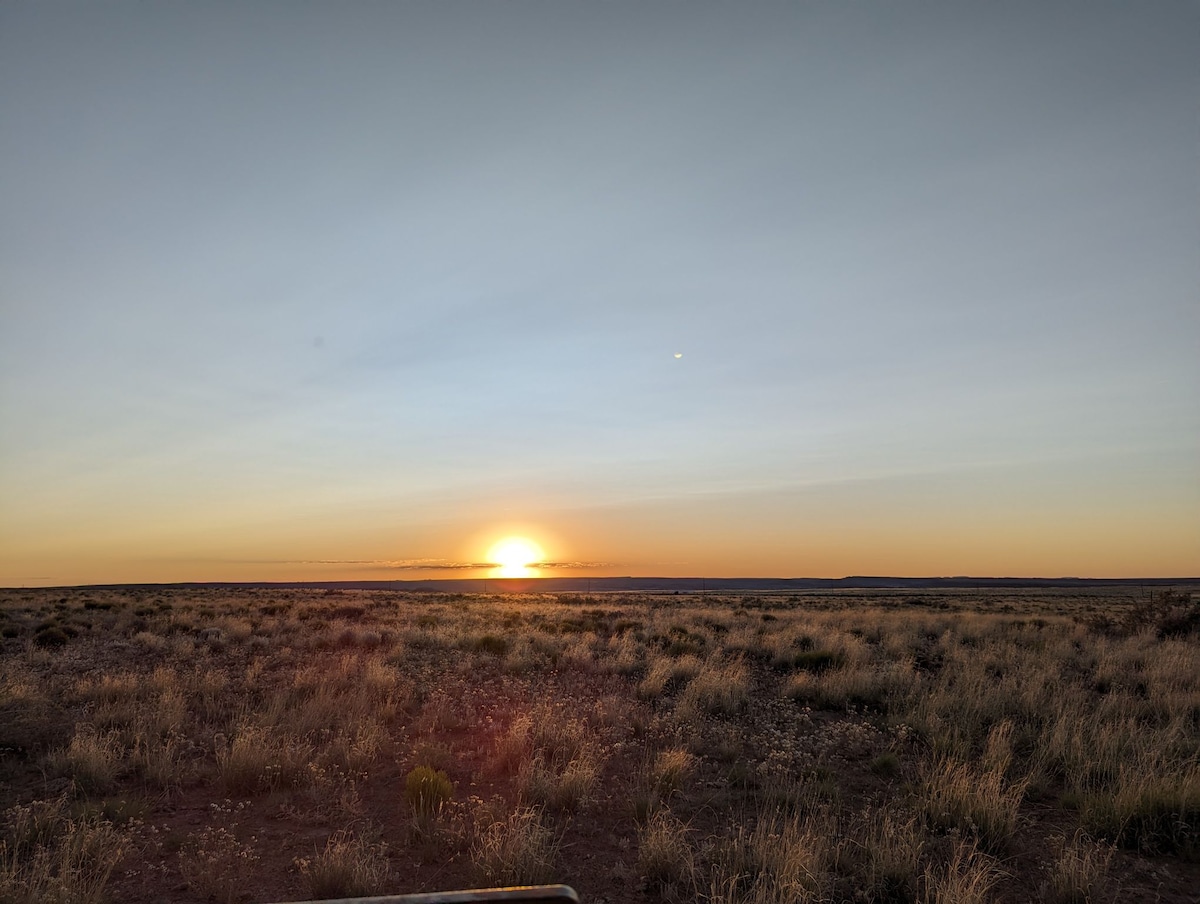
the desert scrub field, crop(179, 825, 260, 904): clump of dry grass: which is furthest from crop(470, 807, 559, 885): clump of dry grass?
crop(179, 825, 260, 904): clump of dry grass

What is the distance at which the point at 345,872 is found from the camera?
5.66 meters

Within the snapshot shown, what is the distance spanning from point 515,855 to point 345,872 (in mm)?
1354

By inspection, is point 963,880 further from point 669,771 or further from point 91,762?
point 91,762

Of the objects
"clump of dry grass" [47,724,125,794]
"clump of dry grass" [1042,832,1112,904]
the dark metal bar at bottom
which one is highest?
the dark metal bar at bottom

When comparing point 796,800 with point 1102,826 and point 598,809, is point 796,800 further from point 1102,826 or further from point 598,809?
point 1102,826

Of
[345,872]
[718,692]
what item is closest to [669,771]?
[345,872]

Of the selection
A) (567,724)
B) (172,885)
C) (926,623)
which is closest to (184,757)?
(172,885)

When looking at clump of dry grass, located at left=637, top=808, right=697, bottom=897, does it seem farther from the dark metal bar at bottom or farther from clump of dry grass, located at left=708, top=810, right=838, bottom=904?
the dark metal bar at bottom

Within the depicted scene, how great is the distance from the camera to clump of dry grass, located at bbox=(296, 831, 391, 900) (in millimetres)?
5539

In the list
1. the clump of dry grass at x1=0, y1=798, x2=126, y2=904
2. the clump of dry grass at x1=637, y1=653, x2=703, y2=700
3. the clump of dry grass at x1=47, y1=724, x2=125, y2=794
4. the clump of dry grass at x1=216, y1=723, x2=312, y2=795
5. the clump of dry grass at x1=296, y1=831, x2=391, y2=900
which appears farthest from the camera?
the clump of dry grass at x1=637, y1=653, x2=703, y2=700

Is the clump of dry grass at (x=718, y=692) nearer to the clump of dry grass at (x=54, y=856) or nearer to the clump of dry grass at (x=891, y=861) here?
the clump of dry grass at (x=891, y=861)

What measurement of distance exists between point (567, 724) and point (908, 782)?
425 centimetres

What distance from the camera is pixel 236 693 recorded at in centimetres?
1224

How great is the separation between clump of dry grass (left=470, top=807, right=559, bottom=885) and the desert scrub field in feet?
0.11
